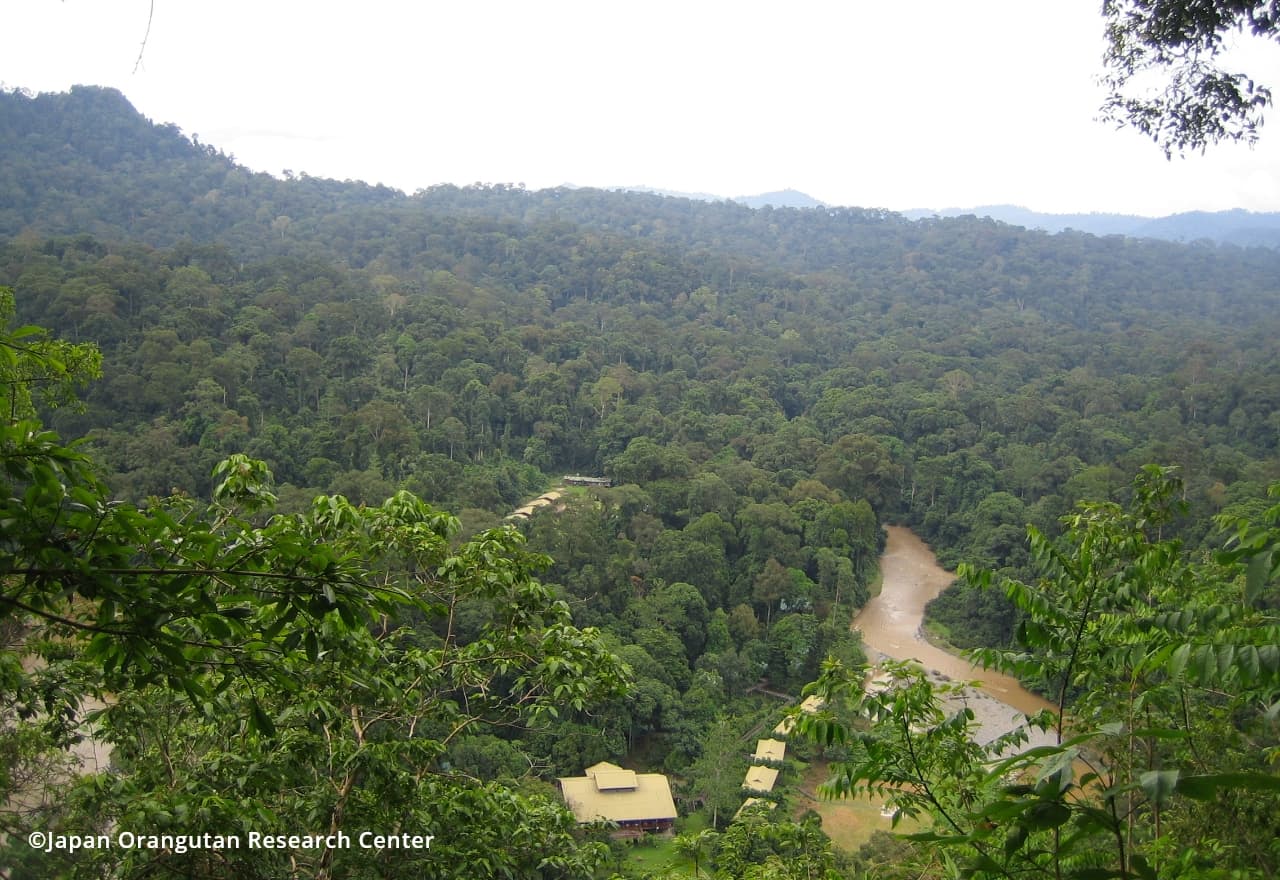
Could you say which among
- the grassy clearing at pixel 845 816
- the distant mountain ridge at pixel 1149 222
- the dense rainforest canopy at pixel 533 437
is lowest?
the grassy clearing at pixel 845 816

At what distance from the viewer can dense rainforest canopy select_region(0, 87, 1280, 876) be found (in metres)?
2.77

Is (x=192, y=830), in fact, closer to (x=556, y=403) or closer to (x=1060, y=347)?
(x=556, y=403)

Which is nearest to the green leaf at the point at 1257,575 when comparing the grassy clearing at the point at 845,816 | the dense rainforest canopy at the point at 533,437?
the dense rainforest canopy at the point at 533,437

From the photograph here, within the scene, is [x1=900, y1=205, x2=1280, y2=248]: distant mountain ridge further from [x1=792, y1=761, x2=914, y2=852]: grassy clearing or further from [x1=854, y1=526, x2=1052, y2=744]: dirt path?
[x1=792, y1=761, x2=914, y2=852]: grassy clearing

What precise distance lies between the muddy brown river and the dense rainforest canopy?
60cm

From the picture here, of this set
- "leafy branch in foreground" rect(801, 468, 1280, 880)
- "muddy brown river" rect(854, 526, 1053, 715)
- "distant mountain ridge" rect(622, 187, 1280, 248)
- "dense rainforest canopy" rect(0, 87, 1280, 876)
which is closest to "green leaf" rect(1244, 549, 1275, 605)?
"leafy branch in foreground" rect(801, 468, 1280, 880)

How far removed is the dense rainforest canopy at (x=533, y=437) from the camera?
109 inches

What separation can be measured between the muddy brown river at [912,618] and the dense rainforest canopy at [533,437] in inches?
23.8

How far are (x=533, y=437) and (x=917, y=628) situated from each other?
11587mm

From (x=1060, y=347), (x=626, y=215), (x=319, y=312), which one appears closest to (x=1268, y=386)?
(x=1060, y=347)

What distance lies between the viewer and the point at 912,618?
17.4m

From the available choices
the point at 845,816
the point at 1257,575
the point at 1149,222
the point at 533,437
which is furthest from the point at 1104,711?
the point at 1149,222

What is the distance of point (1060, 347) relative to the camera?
118ft

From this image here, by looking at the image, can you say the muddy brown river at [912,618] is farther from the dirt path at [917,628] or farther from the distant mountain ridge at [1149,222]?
the distant mountain ridge at [1149,222]
